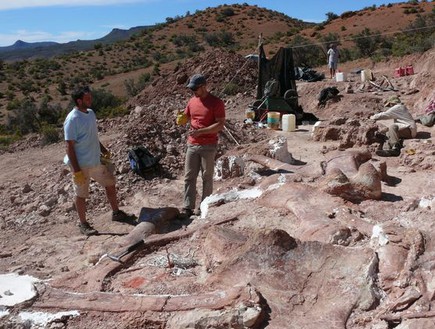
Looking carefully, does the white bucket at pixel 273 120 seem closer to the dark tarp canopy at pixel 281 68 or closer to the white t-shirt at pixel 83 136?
the dark tarp canopy at pixel 281 68

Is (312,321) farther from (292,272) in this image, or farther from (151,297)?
(151,297)

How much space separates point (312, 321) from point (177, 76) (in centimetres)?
1615

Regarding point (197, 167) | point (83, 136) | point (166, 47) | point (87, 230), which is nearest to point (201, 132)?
point (197, 167)

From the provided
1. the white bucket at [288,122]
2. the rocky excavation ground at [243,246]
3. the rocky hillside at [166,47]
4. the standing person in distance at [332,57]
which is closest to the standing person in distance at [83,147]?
the rocky excavation ground at [243,246]

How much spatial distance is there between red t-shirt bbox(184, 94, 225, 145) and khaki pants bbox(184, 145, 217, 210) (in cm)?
8

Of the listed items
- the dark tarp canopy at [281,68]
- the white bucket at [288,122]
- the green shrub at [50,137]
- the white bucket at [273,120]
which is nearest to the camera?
the white bucket at [288,122]

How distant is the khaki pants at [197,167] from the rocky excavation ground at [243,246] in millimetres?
295

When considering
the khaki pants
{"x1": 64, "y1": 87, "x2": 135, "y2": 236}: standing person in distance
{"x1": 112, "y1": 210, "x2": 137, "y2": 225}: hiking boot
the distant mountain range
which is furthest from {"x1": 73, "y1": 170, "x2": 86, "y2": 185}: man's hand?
the distant mountain range

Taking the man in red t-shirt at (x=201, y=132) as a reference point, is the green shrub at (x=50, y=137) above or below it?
below

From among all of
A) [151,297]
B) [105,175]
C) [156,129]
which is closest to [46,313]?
[151,297]

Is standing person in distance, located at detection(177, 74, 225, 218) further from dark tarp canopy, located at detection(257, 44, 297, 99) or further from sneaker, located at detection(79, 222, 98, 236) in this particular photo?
dark tarp canopy, located at detection(257, 44, 297, 99)

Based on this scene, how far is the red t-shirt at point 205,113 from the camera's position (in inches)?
235

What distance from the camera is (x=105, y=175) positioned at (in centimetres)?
612

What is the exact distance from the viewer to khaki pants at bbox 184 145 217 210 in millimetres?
6137
